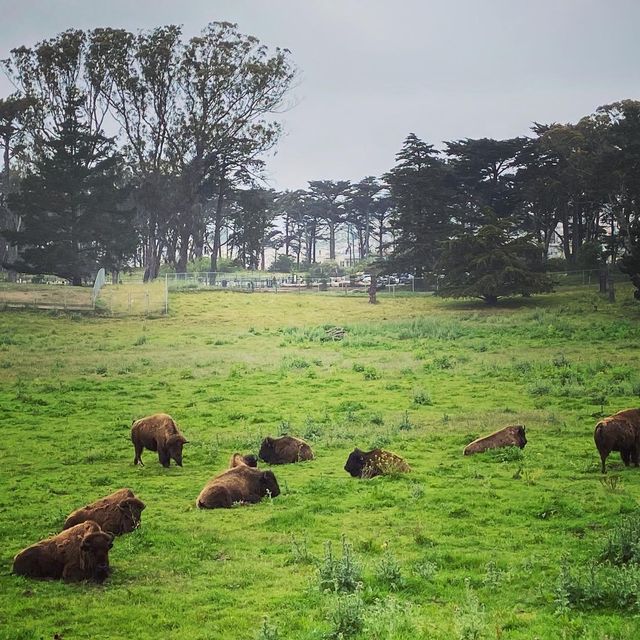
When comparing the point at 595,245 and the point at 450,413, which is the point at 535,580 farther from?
the point at 595,245

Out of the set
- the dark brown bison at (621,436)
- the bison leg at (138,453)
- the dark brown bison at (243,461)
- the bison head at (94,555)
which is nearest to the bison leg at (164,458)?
the bison leg at (138,453)

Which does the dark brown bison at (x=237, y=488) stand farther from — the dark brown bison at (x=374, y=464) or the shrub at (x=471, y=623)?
the shrub at (x=471, y=623)

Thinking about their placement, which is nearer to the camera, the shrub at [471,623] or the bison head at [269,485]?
the shrub at [471,623]

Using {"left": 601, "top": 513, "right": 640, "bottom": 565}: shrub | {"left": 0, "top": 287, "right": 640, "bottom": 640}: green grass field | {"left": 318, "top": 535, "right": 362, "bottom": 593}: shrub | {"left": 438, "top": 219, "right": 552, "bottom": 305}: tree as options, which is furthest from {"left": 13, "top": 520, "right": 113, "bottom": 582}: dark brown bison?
{"left": 438, "top": 219, "right": 552, "bottom": 305}: tree

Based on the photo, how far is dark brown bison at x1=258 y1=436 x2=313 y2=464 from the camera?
15.4m

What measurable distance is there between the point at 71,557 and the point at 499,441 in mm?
9226

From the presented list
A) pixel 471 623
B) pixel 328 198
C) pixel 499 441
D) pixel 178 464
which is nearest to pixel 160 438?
pixel 178 464

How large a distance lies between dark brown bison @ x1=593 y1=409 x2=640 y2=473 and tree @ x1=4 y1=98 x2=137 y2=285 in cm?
4920

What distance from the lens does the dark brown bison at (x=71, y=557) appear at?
892 centimetres

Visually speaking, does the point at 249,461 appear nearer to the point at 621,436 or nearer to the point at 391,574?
the point at 391,574

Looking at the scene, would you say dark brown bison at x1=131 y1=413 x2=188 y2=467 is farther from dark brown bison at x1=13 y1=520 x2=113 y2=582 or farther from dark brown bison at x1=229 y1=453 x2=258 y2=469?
dark brown bison at x1=13 y1=520 x2=113 y2=582

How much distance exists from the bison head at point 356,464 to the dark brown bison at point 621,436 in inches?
158

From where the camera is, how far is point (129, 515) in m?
10.8

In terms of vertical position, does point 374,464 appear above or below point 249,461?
below
